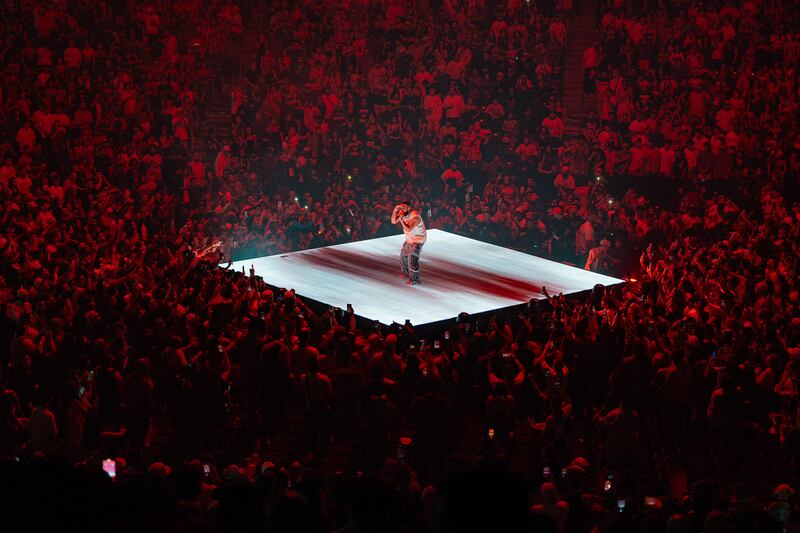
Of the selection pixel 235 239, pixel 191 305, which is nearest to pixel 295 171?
pixel 235 239

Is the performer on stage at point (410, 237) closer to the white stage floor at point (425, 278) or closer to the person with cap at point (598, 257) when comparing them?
the white stage floor at point (425, 278)

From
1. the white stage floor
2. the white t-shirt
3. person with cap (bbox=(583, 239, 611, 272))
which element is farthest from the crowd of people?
the white t-shirt

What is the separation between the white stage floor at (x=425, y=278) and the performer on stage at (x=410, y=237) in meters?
0.20

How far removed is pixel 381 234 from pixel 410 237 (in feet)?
15.6

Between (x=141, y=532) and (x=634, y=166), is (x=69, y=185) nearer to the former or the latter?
(x=634, y=166)

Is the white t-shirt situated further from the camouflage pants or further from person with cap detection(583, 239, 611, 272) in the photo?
person with cap detection(583, 239, 611, 272)

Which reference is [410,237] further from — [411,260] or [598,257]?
[598,257]

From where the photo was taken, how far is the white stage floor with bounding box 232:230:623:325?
44.6 ft

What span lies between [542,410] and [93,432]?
3478mm

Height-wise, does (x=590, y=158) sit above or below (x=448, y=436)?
above

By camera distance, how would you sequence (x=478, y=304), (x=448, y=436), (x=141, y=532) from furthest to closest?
(x=478, y=304) < (x=448, y=436) < (x=141, y=532)

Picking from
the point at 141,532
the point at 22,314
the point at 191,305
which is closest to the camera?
the point at 141,532

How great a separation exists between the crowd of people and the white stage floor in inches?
33.2

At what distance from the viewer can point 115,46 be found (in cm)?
1938
